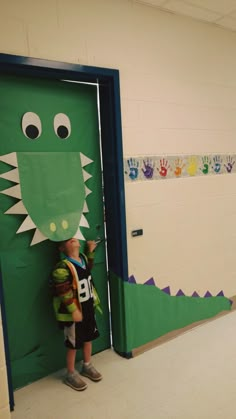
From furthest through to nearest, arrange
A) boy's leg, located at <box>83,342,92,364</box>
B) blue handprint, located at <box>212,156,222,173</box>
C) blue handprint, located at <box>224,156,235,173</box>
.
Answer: blue handprint, located at <box>224,156,235,173</box> → blue handprint, located at <box>212,156,222,173</box> → boy's leg, located at <box>83,342,92,364</box>

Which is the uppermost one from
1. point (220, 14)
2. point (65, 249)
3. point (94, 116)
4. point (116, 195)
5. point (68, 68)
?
point (220, 14)

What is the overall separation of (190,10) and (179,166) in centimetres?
115

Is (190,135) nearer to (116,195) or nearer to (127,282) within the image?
(116,195)

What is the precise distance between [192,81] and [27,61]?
136 cm

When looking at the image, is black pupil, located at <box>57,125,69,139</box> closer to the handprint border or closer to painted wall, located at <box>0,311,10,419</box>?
the handprint border

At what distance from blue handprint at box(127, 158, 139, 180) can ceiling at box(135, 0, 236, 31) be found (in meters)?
1.10

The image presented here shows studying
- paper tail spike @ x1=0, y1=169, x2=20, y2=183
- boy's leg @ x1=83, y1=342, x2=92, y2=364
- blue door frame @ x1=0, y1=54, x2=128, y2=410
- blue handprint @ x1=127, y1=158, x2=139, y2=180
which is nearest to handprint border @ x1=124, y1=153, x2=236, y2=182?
blue handprint @ x1=127, y1=158, x2=139, y2=180

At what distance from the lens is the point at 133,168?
2330 mm

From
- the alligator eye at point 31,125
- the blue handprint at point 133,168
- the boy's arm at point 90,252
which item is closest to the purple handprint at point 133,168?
the blue handprint at point 133,168

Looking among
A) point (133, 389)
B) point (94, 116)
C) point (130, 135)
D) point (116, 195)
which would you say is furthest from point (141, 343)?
point (94, 116)

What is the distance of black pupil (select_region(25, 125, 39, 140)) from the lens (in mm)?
2045

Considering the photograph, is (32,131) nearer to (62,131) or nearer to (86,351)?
(62,131)

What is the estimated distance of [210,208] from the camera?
2.83 metres

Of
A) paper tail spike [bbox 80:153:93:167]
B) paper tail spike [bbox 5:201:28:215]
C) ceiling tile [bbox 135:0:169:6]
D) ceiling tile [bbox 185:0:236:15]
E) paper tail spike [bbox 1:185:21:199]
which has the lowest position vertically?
paper tail spike [bbox 5:201:28:215]
